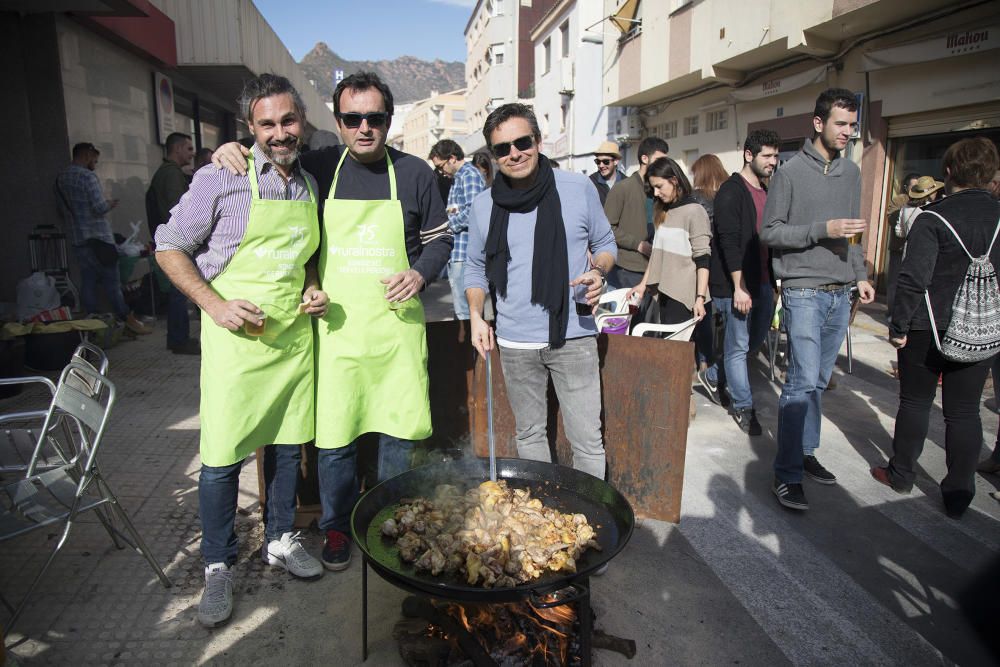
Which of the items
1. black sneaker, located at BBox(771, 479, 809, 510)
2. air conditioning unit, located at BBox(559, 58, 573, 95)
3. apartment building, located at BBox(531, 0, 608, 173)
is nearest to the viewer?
black sneaker, located at BBox(771, 479, 809, 510)

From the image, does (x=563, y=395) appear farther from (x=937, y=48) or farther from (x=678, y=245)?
(x=937, y=48)

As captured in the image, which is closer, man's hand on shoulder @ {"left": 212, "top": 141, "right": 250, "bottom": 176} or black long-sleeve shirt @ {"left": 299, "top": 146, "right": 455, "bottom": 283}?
man's hand on shoulder @ {"left": 212, "top": 141, "right": 250, "bottom": 176}

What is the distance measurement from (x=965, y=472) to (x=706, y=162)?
3452 millimetres

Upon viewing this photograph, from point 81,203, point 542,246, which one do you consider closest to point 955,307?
point 542,246

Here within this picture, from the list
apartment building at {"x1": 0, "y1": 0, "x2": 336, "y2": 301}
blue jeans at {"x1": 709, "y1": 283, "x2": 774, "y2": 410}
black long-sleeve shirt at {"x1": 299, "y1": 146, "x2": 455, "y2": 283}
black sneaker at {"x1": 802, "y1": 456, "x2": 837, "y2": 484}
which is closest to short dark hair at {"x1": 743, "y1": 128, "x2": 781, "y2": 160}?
blue jeans at {"x1": 709, "y1": 283, "x2": 774, "y2": 410}

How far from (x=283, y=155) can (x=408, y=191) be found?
0.57 metres

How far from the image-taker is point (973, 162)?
3.43m

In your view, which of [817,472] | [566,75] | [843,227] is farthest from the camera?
[566,75]

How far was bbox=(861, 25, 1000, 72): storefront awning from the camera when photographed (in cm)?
815

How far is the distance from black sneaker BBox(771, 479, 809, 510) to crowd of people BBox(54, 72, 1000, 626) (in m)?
0.02

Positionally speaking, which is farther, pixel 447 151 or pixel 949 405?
pixel 447 151

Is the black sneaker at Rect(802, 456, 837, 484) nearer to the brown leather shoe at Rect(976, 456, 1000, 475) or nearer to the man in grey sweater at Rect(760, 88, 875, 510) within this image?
the man in grey sweater at Rect(760, 88, 875, 510)

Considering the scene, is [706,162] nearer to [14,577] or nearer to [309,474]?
[309,474]

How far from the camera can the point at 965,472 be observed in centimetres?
367
